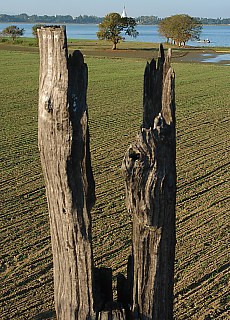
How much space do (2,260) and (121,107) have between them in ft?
55.4

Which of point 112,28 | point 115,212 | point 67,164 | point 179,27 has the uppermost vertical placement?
point 179,27

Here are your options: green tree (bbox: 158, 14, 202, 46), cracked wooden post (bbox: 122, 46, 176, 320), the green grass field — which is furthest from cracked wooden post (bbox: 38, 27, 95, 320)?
green tree (bbox: 158, 14, 202, 46)

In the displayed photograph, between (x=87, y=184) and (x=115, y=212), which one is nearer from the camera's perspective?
(x=87, y=184)

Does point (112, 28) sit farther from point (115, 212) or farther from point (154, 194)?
point (154, 194)

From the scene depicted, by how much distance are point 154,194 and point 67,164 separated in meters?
0.52

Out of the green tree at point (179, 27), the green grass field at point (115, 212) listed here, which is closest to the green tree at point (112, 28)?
the green tree at point (179, 27)

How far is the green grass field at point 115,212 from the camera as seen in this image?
7105 mm

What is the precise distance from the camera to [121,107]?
24.0 m

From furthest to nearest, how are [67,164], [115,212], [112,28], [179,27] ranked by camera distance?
[179,27]
[112,28]
[115,212]
[67,164]

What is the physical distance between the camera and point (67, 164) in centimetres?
246

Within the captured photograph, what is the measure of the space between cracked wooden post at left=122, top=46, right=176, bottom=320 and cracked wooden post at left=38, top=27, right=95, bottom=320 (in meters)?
0.27

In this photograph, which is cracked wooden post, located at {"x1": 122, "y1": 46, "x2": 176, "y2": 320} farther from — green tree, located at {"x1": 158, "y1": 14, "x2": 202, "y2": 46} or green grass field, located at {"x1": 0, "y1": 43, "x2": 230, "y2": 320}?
green tree, located at {"x1": 158, "y1": 14, "x2": 202, "y2": 46}

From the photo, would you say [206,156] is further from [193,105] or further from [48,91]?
[48,91]

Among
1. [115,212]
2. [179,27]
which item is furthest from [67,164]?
[179,27]
